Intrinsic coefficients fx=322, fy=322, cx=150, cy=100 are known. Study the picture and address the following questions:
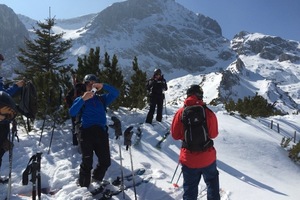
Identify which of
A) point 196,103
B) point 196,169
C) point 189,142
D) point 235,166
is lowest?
A: point 235,166

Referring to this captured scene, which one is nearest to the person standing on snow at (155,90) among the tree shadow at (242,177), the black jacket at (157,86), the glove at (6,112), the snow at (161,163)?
the black jacket at (157,86)

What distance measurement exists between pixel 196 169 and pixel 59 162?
13.3 feet

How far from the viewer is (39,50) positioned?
2420 centimetres

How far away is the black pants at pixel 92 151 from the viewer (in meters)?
6.32

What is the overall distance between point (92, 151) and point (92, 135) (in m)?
0.32

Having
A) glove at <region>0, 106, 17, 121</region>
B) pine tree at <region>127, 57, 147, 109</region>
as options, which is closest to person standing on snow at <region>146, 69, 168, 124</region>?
pine tree at <region>127, 57, 147, 109</region>

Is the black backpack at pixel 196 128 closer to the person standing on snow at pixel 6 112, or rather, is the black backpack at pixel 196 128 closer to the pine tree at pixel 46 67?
the person standing on snow at pixel 6 112

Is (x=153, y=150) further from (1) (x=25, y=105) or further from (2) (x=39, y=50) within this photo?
(2) (x=39, y=50)

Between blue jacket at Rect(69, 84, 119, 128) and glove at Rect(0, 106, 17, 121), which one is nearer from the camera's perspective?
glove at Rect(0, 106, 17, 121)

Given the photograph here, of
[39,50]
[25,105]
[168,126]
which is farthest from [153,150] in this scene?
[39,50]

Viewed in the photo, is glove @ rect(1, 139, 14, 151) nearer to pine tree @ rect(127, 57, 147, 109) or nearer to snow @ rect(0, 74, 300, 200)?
snow @ rect(0, 74, 300, 200)

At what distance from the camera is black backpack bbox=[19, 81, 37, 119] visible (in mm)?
6957

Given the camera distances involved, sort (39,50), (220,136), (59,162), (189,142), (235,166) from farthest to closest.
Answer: (39,50) < (220,136) < (235,166) < (59,162) < (189,142)

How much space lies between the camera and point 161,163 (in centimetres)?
848
